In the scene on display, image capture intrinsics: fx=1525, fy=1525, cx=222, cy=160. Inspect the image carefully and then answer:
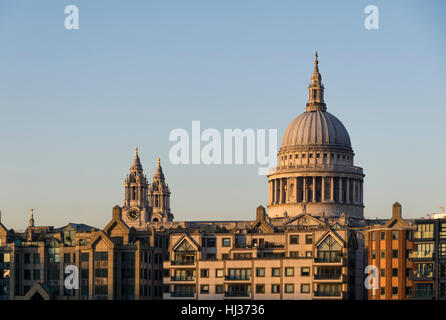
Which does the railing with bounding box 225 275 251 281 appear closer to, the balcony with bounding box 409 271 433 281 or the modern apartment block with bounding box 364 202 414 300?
the modern apartment block with bounding box 364 202 414 300

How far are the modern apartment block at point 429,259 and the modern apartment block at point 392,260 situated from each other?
50.0 inches

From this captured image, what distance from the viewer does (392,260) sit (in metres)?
189

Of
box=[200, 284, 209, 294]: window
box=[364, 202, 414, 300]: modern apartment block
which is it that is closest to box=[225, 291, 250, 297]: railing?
box=[200, 284, 209, 294]: window

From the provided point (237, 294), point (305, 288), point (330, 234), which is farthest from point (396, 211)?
point (237, 294)

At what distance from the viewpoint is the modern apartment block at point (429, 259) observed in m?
182

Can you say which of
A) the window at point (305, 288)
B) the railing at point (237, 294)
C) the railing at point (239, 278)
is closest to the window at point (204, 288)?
the railing at point (239, 278)

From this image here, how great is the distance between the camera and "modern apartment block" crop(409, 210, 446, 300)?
598 feet

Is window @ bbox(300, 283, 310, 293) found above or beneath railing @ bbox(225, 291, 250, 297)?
above

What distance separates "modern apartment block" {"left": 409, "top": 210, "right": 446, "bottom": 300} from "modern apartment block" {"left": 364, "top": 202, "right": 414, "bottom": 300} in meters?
1.27

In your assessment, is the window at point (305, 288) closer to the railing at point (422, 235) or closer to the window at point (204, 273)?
the window at point (204, 273)

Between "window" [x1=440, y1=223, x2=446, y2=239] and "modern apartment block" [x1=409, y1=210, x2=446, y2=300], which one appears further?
"window" [x1=440, y1=223, x2=446, y2=239]

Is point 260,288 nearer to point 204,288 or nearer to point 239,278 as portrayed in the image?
point 239,278
